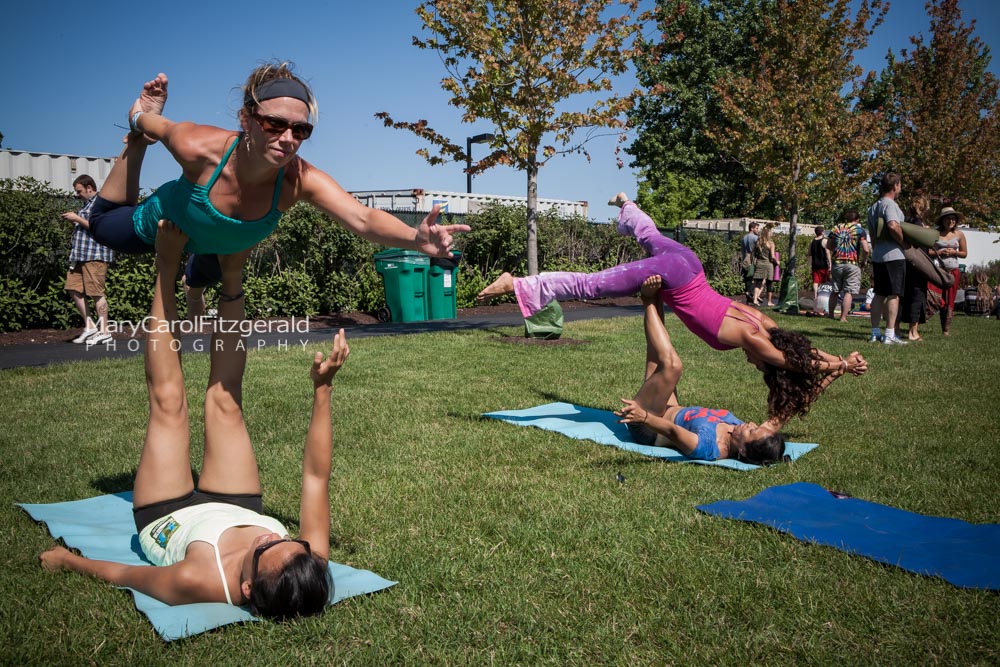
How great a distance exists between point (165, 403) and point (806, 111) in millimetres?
17710

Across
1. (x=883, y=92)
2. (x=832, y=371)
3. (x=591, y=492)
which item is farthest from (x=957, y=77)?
(x=591, y=492)

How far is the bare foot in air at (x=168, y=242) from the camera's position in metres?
3.58

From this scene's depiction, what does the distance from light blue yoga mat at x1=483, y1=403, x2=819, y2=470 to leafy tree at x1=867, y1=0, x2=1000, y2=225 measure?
22955mm

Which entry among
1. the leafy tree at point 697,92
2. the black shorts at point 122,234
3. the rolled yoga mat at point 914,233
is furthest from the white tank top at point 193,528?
the leafy tree at point 697,92

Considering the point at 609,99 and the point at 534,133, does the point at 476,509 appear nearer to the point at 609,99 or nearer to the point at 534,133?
the point at 534,133

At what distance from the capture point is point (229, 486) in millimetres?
3584

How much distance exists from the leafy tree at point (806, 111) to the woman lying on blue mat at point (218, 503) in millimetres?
15765

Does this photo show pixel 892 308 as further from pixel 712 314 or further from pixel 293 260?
pixel 293 260

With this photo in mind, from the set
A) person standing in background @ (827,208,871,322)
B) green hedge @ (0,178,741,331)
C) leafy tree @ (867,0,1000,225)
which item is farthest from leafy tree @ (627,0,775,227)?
person standing in background @ (827,208,871,322)

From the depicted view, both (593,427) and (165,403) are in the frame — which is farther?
(593,427)

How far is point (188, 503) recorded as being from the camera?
347cm

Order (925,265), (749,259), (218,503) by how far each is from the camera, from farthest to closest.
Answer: (749,259) → (925,265) → (218,503)

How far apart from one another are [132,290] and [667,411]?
925 centimetres

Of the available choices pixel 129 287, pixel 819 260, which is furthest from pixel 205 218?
pixel 819 260
